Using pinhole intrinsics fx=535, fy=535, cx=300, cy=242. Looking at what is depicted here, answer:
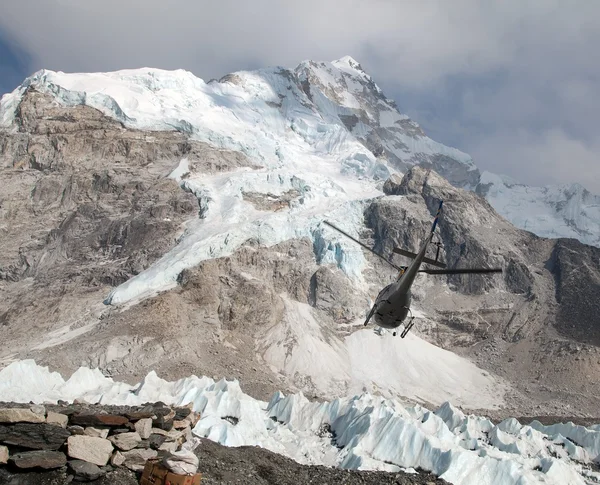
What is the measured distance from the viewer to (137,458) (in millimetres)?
14609

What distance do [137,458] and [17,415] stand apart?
329 centimetres

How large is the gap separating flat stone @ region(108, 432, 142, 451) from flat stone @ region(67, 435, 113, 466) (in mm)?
342

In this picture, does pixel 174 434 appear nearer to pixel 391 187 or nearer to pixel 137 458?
pixel 137 458

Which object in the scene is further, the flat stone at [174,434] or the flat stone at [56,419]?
the flat stone at [174,434]

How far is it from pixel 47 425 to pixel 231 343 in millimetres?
74682

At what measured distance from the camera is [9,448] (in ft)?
43.3

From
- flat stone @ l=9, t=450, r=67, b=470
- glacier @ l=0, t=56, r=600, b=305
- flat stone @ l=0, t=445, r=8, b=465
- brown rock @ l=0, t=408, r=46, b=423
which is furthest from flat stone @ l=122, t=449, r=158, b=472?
glacier @ l=0, t=56, r=600, b=305

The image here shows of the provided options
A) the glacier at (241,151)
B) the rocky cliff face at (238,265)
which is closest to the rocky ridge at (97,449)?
the rocky cliff face at (238,265)

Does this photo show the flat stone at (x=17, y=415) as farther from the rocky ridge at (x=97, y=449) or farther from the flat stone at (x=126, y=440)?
the flat stone at (x=126, y=440)

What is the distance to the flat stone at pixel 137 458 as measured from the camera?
14328mm

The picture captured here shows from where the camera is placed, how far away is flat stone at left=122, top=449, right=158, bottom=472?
14.3 metres

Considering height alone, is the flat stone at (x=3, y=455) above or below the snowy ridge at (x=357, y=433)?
above

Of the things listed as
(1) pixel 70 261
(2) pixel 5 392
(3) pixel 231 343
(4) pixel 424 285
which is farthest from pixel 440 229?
(2) pixel 5 392

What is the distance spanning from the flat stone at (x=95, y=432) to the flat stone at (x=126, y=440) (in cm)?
22
